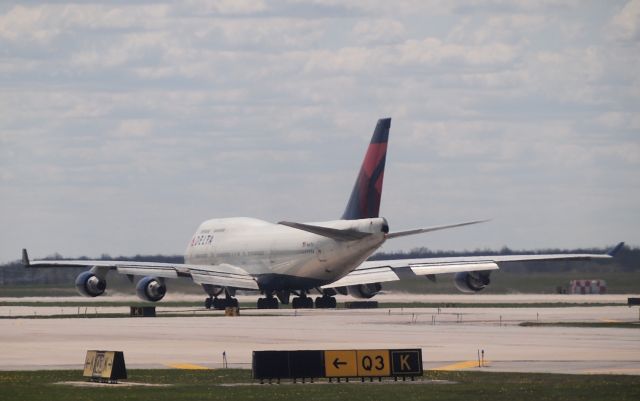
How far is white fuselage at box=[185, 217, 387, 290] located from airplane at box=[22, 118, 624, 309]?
2.1 inches

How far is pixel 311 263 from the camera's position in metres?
81.8

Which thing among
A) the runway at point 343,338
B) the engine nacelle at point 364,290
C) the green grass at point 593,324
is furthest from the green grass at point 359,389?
the engine nacelle at point 364,290

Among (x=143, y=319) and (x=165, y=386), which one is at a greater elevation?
(x=143, y=319)

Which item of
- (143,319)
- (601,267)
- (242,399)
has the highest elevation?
(601,267)

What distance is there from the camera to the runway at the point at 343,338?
4075 centimetres

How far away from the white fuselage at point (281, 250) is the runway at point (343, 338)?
4.11m

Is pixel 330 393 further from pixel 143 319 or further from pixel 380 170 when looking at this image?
pixel 380 170

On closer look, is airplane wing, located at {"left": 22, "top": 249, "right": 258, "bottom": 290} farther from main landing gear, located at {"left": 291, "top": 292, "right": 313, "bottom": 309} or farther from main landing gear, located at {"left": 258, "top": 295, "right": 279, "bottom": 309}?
main landing gear, located at {"left": 291, "top": 292, "right": 313, "bottom": 309}

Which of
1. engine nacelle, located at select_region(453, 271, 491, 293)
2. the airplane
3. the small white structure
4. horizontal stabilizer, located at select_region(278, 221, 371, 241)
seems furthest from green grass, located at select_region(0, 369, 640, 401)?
the small white structure

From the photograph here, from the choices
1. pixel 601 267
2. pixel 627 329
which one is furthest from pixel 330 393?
pixel 601 267

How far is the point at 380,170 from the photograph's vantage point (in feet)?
262

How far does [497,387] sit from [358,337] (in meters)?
20.1

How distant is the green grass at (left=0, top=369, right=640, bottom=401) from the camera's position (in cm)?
3041

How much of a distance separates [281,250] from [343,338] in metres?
33.5
